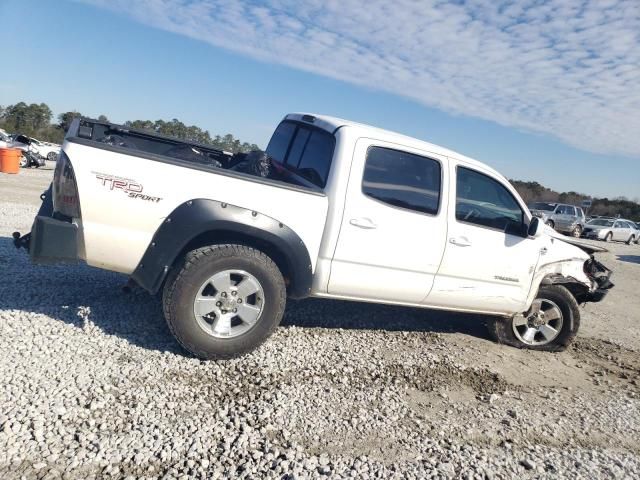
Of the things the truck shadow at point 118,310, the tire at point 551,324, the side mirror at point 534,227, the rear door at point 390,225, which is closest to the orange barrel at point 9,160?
the truck shadow at point 118,310

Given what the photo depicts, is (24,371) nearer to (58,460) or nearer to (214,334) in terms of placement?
(58,460)

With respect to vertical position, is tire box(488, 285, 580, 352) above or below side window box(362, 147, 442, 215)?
below

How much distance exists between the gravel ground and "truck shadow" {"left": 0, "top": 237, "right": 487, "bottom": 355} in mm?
24

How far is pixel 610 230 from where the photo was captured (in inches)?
1167

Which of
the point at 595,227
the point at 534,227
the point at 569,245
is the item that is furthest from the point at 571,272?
the point at 595,227

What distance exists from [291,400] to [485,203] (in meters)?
2.78

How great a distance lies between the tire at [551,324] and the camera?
5371mm

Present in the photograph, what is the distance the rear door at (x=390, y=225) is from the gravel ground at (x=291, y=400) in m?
0.71

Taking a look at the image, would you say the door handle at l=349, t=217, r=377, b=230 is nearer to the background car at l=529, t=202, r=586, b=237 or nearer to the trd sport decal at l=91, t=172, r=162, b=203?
the trd sport decal at l=91, t=172, r=162, b=203

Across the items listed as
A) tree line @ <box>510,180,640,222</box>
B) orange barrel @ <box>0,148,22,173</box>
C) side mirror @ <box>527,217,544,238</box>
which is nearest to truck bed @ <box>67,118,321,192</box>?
side mirror @ <box>527,217,544,238</box>

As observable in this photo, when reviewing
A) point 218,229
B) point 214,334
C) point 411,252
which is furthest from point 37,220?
point 411,252

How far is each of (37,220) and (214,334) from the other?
1.55m

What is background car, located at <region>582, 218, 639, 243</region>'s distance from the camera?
95.8 ft

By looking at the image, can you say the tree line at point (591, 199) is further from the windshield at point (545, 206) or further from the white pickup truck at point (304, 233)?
the white pickup truck at point (304, 233)
